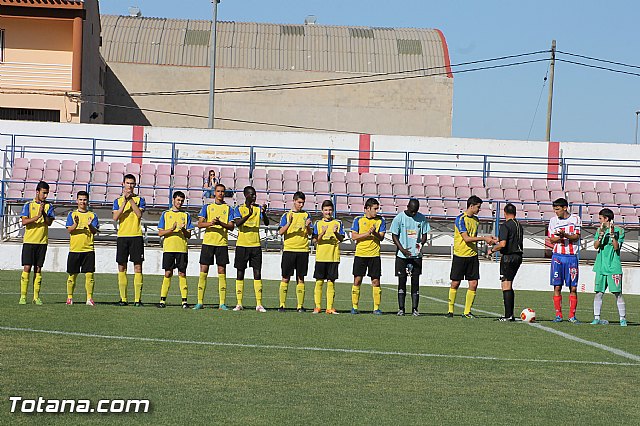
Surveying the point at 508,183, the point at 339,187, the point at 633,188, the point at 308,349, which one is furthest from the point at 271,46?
the point at 308,349

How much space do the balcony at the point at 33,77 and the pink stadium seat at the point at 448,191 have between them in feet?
52.1

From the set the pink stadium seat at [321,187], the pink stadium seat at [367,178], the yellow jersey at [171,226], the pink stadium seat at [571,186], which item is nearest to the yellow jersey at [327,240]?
the yellow jersey at [171,226]

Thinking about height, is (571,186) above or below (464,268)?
above

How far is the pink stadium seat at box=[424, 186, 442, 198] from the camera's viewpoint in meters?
32.2

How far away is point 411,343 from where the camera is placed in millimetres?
11773

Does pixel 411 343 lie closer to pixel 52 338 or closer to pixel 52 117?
pixel 52 338

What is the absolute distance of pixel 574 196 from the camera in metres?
32.8

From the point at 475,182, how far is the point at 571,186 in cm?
329

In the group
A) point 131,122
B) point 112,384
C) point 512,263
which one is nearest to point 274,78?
point 131,122

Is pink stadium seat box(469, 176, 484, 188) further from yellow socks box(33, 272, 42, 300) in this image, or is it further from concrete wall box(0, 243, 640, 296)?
yellow socks box(33, 272, 42, 300)

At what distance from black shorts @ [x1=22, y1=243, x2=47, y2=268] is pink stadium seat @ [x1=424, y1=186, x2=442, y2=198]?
1816 cm

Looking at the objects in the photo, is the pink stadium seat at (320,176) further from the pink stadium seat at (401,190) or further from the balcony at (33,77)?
the balcony at (33,77)

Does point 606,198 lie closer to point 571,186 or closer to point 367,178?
point 571,186

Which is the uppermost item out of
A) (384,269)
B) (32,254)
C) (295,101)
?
(295,101)
